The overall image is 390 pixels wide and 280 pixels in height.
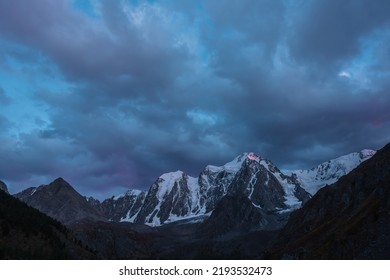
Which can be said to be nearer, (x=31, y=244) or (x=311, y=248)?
(x=31, y=244)

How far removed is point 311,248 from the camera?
602ft
